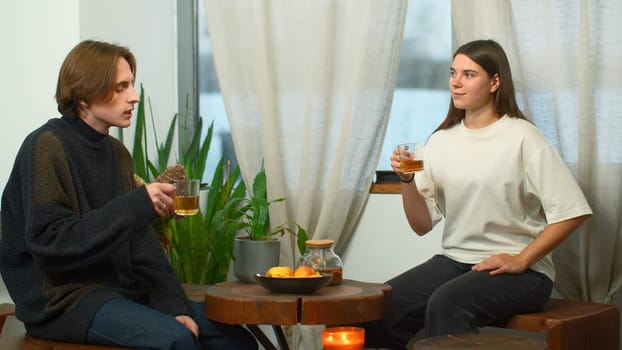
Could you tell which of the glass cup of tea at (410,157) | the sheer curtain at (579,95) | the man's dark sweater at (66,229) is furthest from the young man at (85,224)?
the sheer curtain at (579,95)

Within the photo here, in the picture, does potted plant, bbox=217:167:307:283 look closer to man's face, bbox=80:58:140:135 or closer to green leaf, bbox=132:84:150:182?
green leaf, bbox=132:84:150:182

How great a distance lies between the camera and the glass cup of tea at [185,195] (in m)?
2.38

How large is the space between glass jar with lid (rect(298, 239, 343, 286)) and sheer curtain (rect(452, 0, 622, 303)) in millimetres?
965

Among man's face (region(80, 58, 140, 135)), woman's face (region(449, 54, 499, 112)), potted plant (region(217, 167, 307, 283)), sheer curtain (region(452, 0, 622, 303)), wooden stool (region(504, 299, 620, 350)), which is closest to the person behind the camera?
man's face (region(80, 58, 140, 135))

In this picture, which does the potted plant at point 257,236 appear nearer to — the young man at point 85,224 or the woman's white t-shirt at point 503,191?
the woman's white t-shirt at point 503,191

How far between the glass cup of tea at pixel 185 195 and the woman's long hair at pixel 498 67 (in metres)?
1.17

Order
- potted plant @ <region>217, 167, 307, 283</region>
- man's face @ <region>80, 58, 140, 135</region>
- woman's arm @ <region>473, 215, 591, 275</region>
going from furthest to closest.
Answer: potted plant @ <region>217, 167, 307, 283</region> → woman's arm @ <region>473, 215, 591, 275</region> → man's face @ <region>80, 58, 140, 135</region>

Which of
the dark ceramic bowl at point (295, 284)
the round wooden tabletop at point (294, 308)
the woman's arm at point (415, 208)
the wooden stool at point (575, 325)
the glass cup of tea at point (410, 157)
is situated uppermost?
the glass cup of tea at point (410, 157)

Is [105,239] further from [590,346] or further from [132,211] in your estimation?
[590,346]

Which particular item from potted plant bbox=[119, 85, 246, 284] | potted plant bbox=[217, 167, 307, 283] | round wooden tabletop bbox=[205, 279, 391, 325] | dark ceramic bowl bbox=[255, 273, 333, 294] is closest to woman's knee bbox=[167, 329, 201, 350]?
round wooden tabletop bbox=[205, 279, 391, 325]

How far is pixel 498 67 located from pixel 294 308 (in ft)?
3.77

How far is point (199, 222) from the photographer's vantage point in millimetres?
3768

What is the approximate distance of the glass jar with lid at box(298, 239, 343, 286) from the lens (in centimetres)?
280

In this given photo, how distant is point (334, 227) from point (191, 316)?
47.6 inches
